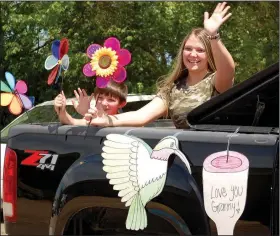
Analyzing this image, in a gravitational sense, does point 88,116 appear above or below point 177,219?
above

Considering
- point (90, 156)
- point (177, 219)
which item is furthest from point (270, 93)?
point (90, 156)

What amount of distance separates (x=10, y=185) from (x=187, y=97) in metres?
1.06

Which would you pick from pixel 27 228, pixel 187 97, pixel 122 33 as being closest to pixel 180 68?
pixel 187 97

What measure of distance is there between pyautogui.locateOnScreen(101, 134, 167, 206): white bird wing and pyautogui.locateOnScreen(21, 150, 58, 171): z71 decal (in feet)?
0.86

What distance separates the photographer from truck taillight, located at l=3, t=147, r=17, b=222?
2.60 metres

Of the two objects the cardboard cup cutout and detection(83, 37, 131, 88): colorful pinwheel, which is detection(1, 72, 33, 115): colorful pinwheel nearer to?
detection(83, 37, 131, 88): colorful pinwheel

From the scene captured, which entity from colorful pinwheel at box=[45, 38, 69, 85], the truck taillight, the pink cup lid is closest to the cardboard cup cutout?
the pink cup lid

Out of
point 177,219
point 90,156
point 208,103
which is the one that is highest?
point 208,103

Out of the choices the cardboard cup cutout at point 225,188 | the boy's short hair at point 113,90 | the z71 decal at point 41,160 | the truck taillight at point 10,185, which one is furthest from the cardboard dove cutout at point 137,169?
the boy's short hair at point 113,90

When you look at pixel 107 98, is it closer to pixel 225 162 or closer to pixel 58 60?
pixel 58 60

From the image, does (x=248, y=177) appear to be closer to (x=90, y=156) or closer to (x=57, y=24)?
(x=90, y=156)

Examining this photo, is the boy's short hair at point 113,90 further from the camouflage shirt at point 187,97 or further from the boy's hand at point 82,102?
the camouflage shirt at point 187,97

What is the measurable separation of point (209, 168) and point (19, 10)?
1000 cm

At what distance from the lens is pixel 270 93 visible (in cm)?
215
